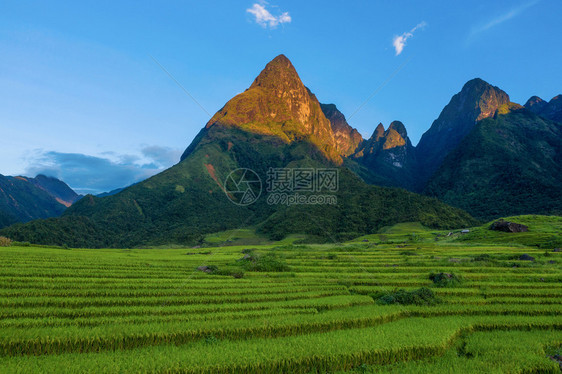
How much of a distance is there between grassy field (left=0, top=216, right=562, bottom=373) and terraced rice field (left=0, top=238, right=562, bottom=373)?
0.21 ft

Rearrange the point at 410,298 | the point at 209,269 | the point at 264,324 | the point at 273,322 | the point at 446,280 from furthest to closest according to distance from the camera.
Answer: the point at 209,269
the point at 446,280
the point at 410,298
the point at 273,322
the point at 264,324

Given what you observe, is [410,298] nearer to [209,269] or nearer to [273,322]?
[273,322]

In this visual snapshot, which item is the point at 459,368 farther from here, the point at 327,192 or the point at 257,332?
the point at 327,192

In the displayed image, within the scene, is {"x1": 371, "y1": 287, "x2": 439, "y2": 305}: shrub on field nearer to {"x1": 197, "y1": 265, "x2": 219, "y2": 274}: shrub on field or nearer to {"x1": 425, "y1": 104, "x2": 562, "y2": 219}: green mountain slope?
{"x1": 197, "y1": 265, "x2": 219, "y2": 274}: shrub on field

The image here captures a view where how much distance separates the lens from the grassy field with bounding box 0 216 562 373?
443 inches

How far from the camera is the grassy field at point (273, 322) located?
11250mm

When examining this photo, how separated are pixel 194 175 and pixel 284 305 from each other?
178 metres

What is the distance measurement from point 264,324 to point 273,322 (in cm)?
58

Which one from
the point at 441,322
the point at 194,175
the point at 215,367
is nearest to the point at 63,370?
the point at 215,367

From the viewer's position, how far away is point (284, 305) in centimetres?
1881

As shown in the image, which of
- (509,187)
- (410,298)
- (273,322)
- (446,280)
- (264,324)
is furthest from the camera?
(509,187)

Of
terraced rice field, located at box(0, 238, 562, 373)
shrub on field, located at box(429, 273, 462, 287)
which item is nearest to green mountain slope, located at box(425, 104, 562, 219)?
shrub on field, located at box(429, 273, 462, 287)

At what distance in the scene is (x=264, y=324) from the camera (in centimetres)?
1480

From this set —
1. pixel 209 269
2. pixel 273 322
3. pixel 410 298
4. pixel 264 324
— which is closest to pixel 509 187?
pixel 410 298
